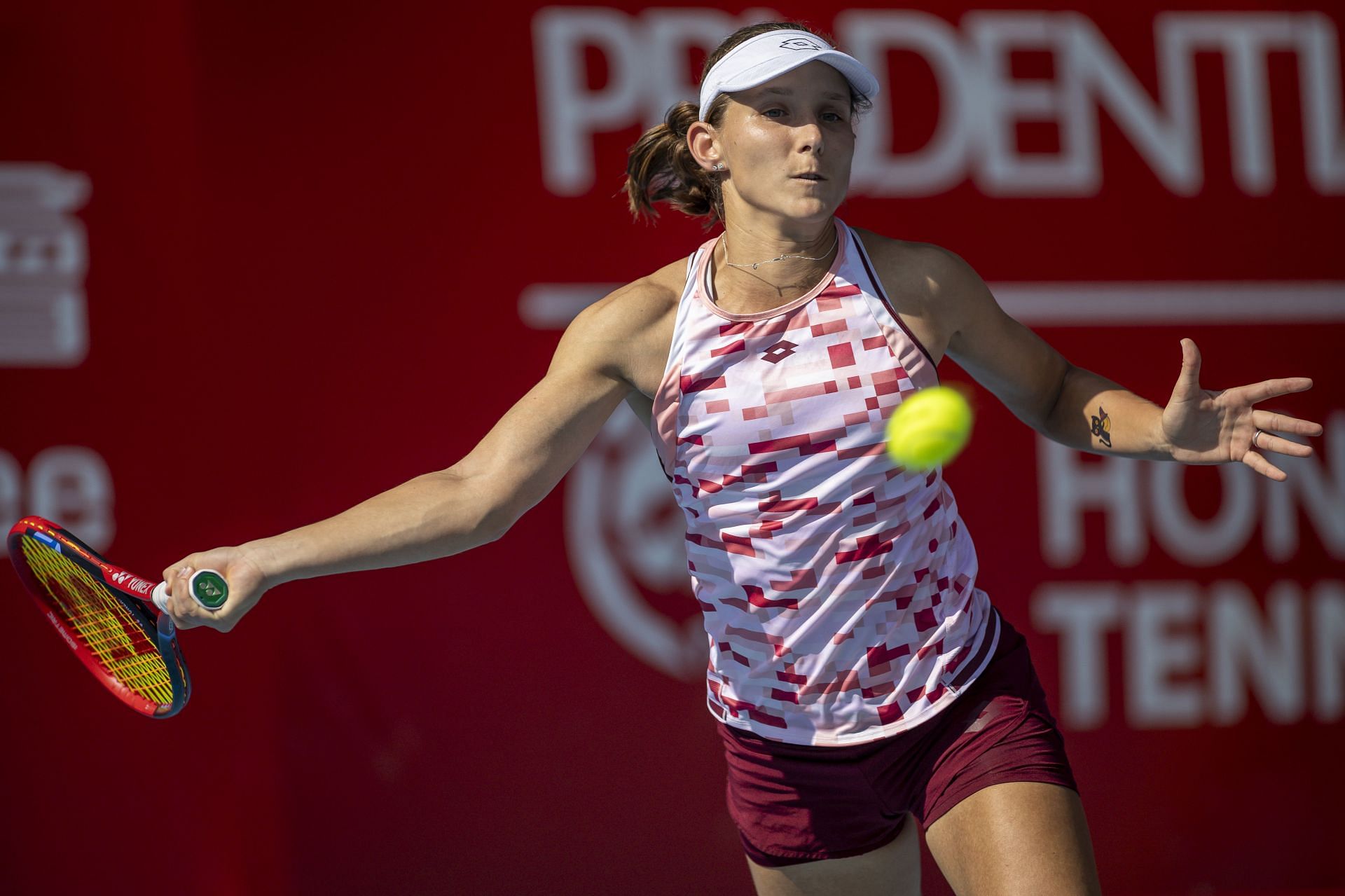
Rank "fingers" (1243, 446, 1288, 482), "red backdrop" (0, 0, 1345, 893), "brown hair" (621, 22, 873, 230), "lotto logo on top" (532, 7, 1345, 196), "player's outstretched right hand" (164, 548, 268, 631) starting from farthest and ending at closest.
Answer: "lotto logo on top" (532, 7, 1345, 196) → "red backdrop" (0, 0, 1345, 893) → "brown hair" (621, 22, 873, 230) → "fingers" (1243, 446, 1288, 482) → "player's outstretched right hand" (164, 548, 268, 631)

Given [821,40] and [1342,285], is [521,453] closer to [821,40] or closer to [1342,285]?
[821,40]

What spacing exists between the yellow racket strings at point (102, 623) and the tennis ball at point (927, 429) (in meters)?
1.41

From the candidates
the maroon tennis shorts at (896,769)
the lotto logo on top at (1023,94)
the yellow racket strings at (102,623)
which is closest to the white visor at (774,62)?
the maroon tennis shorts at (896,769)

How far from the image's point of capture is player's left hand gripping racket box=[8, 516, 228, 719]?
255cm

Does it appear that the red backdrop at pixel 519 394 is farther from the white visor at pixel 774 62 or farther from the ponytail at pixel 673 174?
the white visor at pixel 774 62

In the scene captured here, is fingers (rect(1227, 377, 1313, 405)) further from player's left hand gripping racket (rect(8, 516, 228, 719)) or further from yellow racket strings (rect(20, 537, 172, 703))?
yellow racket strings (rect(20, 537, 172, 703))

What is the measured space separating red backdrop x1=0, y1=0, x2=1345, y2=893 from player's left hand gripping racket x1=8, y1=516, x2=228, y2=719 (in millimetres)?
1138

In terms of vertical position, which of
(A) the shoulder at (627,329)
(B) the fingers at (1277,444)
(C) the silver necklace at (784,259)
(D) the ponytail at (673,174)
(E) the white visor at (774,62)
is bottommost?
(B) the fingers at (1277,444)

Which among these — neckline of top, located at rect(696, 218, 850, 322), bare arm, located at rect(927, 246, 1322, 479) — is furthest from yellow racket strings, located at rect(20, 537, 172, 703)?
bare arm, located at rect(927, 246, 1322, 479)

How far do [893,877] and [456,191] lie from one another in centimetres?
239

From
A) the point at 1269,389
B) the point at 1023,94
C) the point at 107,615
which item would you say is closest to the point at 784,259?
the point at 1269,389

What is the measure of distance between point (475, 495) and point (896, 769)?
907mm

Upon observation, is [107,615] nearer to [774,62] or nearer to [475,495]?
[475,495]

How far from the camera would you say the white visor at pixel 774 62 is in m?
2.55
